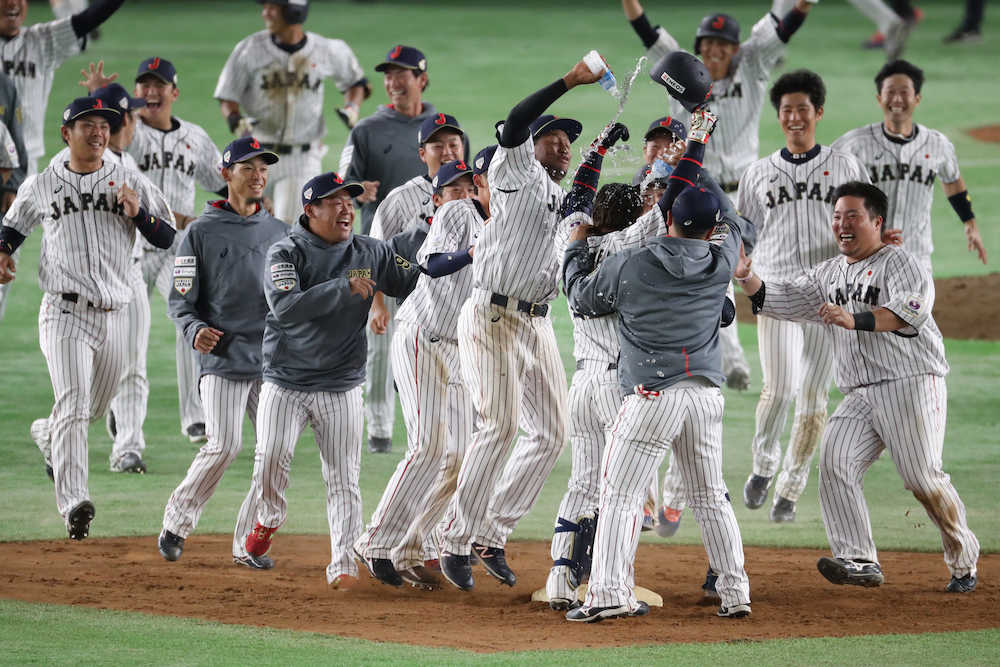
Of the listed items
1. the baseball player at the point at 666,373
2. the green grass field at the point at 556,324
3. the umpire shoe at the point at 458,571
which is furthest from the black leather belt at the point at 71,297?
the baseball player at the point at 666,373

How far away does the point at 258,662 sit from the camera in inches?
203

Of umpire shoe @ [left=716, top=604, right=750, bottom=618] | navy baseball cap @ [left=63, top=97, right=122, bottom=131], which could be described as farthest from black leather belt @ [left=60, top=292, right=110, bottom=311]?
umpire shoe @ [left=716, top=604, right=750, bottom=618]

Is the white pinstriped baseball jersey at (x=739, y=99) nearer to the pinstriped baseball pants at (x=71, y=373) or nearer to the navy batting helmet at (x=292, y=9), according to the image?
the navy batting helmet at (x=292, y=9)

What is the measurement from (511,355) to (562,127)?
1.01 meters

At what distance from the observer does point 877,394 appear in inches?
257

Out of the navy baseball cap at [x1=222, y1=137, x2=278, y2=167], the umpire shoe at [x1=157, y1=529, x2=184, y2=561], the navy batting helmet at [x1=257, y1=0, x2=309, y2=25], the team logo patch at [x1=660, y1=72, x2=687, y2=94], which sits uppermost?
the navy batting helmet at [x1=257, y1=0, x2=309, y2=25]

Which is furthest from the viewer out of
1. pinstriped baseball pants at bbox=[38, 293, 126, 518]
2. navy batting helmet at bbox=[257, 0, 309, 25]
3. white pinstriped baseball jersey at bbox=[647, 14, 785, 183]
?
navy batting helmet at bbox=[257, 0, 309, 25]

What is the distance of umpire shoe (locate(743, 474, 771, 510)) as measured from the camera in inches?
315

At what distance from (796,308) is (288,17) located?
521 centimetres

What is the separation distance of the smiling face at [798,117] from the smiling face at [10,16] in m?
4.90

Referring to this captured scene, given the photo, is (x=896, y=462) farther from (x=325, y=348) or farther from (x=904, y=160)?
(x=325, y=348)

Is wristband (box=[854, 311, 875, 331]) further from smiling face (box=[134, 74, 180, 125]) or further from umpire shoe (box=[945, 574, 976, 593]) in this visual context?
smiling face (box=[134, 74, 180, 125])

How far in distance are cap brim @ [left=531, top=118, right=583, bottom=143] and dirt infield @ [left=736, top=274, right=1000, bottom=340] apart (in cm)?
641

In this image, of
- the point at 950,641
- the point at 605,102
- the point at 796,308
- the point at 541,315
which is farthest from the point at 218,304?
the point at 605,102
